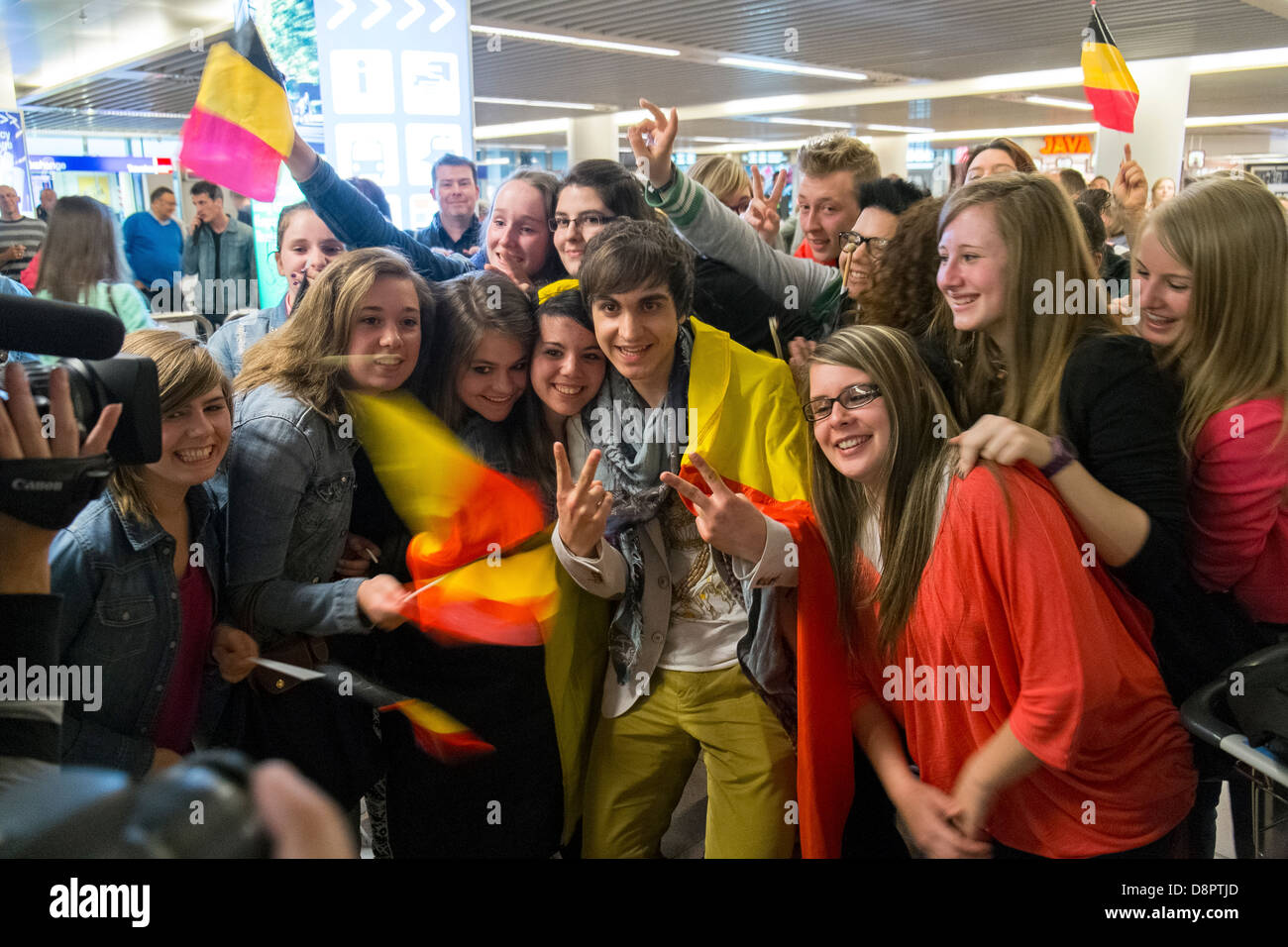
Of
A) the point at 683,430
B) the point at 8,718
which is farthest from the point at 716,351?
the point at 8,718

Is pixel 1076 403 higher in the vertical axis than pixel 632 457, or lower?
higher

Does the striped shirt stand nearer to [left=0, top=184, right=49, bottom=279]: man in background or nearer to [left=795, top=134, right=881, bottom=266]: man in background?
[left=0, top=184, right=49, bottom=279]: man in background

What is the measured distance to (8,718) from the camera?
40.3 inches

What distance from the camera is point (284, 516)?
1.62 m

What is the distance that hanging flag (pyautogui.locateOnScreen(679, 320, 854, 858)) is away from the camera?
1664 mm

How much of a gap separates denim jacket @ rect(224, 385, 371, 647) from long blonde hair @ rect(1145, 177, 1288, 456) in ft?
4.78

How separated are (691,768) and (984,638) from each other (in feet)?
2.32

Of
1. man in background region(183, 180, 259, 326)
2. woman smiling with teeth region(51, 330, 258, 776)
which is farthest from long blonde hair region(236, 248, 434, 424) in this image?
man in background region(183, 180, 259, 326)

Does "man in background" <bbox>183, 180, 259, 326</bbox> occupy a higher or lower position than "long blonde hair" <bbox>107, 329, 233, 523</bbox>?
higher

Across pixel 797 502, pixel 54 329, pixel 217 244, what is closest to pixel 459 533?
pixel 797 502

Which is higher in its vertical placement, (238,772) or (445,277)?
(445,277)

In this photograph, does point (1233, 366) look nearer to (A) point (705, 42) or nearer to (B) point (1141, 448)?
(B) point (1141, 448)

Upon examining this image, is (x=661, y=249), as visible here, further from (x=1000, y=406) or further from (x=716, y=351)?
(x=1000, y=406)
